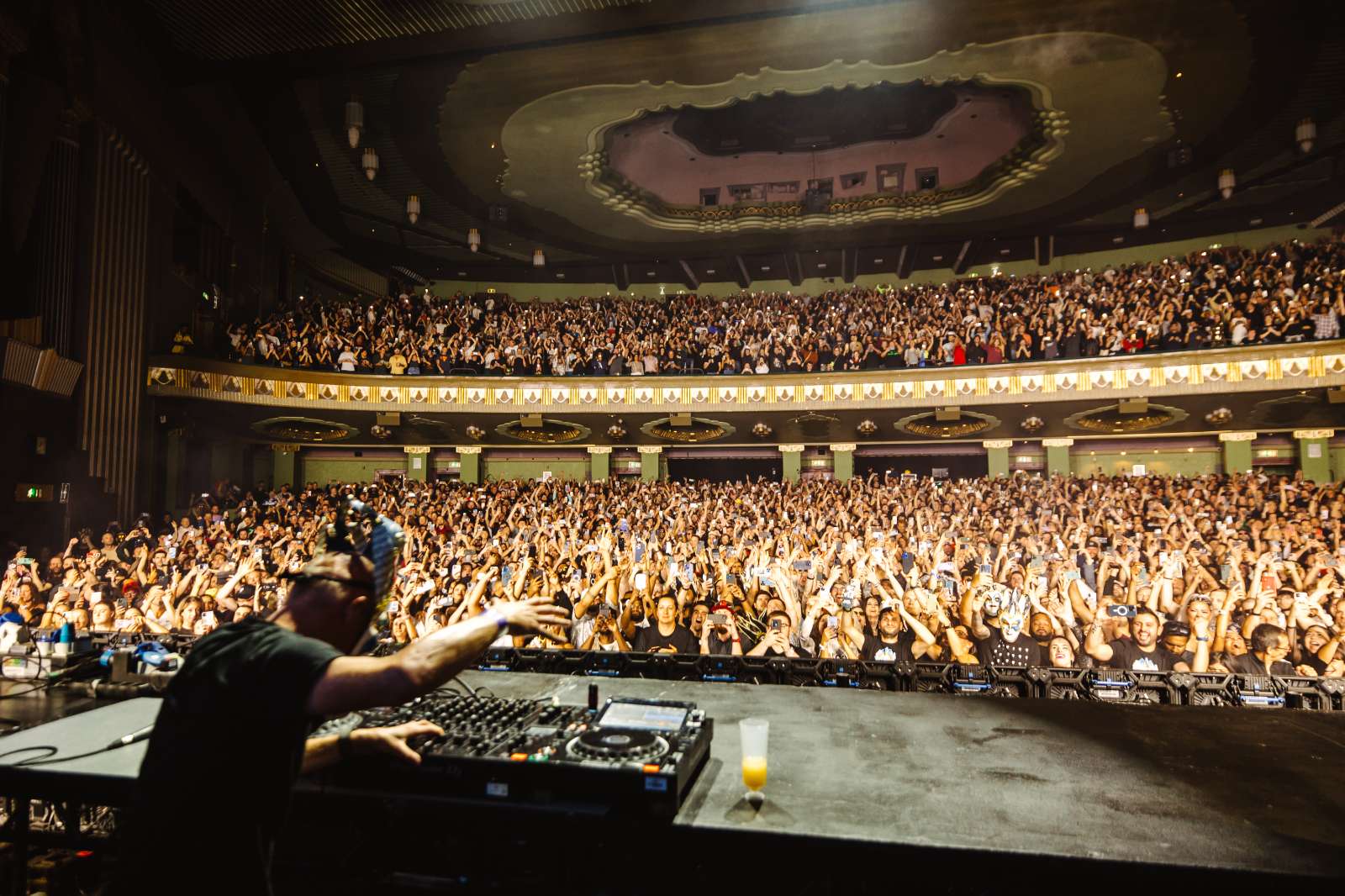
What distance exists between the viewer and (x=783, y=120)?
14750mm

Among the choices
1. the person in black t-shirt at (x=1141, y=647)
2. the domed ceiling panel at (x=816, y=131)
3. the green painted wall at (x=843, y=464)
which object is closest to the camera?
the person in black t-shirt at (x=1141, y=647)

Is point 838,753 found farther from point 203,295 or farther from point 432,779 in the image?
point 203,295

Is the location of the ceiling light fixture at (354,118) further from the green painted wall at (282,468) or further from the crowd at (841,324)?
the green painted wall at (282,468)

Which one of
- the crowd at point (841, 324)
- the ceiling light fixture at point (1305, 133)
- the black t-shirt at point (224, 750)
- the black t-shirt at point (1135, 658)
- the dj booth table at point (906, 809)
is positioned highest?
the ceiling light fixture at point (1305, 133)

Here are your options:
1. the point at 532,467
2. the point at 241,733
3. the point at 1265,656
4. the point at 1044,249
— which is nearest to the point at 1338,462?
the point at 1044,249

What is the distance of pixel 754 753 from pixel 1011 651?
489cm

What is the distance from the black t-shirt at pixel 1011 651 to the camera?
19.1 feet

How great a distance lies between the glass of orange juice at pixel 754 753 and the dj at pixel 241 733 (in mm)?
842

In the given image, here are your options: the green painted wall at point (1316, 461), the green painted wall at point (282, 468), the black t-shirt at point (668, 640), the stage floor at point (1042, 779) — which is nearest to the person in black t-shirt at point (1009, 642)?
the black t-shirt at point (668, 640)

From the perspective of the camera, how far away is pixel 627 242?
1994 centimetres

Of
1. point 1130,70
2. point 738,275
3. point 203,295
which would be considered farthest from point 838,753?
point 738,275

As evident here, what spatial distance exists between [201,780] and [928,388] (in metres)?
16.7

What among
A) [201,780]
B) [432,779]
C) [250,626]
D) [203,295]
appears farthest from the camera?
[203,295]

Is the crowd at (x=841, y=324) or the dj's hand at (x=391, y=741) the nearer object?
the dj's hand at (x=391, y=741)
